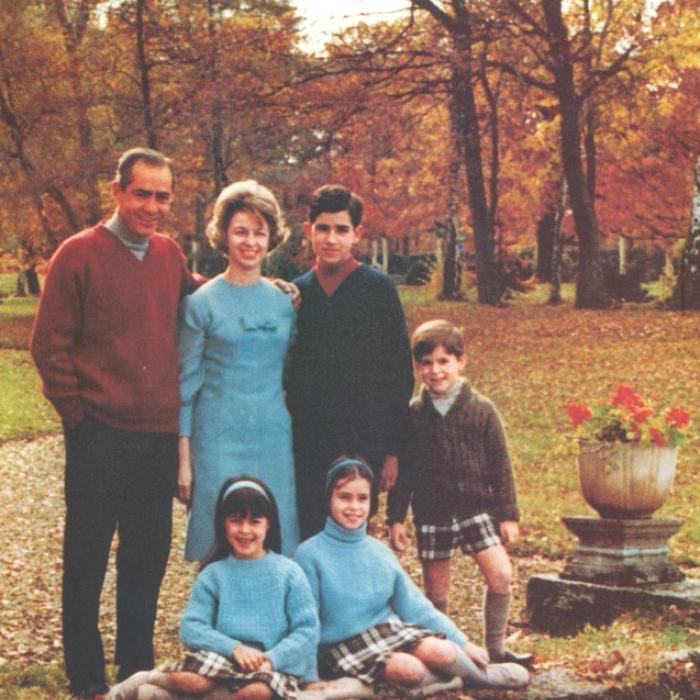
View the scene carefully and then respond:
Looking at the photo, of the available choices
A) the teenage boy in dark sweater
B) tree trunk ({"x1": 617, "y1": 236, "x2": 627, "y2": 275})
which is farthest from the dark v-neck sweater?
tree trunk ({"x1": 617, "y1": 236, "x2": 627, "y2": 275})

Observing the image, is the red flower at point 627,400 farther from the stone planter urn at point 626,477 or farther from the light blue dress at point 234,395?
the light blue dress at point 234,395

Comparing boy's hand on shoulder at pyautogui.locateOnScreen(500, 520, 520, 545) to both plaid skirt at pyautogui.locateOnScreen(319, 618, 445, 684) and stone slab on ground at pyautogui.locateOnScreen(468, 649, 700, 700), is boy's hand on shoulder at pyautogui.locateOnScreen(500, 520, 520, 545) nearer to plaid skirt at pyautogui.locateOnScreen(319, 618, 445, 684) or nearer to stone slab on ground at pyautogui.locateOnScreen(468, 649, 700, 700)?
stone slab on ground at pyautogui.locateOnScreen(468, 649, 700, 700)

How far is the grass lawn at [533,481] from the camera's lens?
6906 millimetres

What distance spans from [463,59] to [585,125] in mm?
10307

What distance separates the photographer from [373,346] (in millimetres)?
5488

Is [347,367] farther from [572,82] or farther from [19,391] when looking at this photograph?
[572,82]

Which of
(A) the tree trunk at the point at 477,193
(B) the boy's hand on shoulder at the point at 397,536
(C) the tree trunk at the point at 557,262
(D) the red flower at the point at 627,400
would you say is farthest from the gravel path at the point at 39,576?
(C) the tree trunk at the point at 557,262

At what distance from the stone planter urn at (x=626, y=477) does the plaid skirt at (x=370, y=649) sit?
3.11 meters

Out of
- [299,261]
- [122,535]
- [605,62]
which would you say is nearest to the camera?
[122,535]

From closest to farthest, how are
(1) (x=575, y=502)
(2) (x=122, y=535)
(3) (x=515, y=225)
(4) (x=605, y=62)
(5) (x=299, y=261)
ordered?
(2) (x=122, y=535) < (1) (x=575, y=502) < (5) (x=299, y=261) < (4) (x=605, y=62) < (3) (x=515, y=225)

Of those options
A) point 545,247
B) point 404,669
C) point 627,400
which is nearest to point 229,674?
point 404,669

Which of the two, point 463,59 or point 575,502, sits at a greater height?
point 463,59

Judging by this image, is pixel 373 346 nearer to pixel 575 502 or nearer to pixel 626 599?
pixel 626 599

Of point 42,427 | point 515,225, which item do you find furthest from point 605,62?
point 42,427
